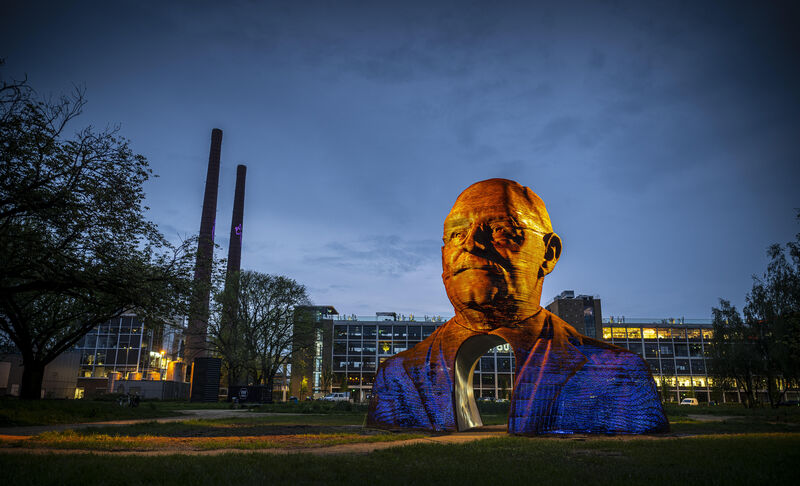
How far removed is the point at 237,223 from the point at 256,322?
22.0m

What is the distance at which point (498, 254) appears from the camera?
44.4 feet

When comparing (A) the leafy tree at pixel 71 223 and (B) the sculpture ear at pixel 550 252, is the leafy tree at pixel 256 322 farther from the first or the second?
(B) the sculpture ear at pixel 550 252

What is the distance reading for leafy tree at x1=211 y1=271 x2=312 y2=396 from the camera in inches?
1813

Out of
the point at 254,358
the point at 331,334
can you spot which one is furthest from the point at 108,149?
the point at 331,334

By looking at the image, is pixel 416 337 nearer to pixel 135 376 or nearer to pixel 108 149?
pixel 135 376

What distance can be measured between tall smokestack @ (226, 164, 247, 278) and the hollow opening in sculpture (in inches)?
2012

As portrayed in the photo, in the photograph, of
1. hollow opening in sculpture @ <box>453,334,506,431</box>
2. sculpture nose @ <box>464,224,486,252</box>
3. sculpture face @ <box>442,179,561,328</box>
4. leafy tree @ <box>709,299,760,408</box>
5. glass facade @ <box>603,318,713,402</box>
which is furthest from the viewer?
glass facade @ <box>603,318,713,402</box>

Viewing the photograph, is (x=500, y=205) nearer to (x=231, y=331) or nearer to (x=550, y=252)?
(x=550, y=252)

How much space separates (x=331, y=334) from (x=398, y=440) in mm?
84004

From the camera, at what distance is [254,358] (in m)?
45.9

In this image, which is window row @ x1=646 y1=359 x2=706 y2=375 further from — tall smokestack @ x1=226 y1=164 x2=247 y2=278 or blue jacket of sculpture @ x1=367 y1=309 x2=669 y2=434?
blue jacket of sculpture @ x1=367 y1=309 x2=669 y2=434

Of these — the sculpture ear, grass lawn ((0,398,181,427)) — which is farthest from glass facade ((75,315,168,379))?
the sculpture ear

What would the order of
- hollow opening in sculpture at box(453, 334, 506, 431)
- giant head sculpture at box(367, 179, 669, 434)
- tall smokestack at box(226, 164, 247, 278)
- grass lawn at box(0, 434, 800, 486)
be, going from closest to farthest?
grass lawn at box(0, 434, 800, 486)
giant head sculpture at box(367, 179, 669, 434)
hollow opening in sculpture at box(453, 334, 506, 431)
tall smokestack at box(226, 164, 247, 278)

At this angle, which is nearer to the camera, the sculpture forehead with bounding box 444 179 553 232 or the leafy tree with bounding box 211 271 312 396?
the sculpture forehead with bounding box 444 179 553 232
